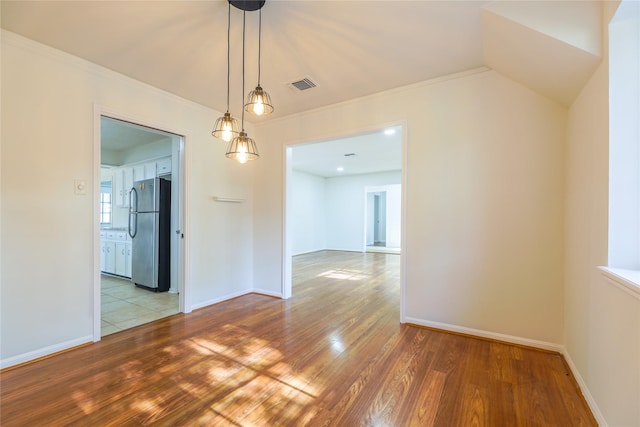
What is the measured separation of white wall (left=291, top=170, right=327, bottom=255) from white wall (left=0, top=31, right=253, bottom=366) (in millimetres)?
5692

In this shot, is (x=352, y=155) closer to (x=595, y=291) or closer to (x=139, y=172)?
(x=139, y=172)

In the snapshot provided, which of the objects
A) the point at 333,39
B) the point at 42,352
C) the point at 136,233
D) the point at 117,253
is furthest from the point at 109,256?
the point at 333,39

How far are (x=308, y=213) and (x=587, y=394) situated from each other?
25.5 feet

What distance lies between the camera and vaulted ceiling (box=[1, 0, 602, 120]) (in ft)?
6.05

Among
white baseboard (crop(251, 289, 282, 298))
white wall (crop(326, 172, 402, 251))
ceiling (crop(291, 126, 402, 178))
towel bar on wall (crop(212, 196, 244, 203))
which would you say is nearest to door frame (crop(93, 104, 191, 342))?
towel bar on wall (crop(212, 196, 244, 203))

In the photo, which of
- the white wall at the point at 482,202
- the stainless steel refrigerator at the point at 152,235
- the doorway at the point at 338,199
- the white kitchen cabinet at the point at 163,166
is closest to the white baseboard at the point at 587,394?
the white wall at the point at 482,202

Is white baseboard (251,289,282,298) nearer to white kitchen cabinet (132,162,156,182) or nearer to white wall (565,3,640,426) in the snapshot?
white kitchen cabinet (132,162,156,182)

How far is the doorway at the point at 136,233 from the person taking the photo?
3.42 m

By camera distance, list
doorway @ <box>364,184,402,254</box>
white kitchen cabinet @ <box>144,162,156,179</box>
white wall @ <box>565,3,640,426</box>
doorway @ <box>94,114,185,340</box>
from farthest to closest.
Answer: doorway @ <box>364,184,402,254</box> → white kitchen cabinet @ <box>144,162,156,179</box> → doorway @ <box>94,114,185,340</box> → white wall @ <box>565,3,640,426</box>

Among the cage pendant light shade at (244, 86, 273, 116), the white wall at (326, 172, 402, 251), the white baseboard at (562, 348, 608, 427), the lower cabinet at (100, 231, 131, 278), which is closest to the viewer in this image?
the white baseboard at (562, 348, 608, 427)

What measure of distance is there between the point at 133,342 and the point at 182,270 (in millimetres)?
967

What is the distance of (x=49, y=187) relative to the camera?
237 cm

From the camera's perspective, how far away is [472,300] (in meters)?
2.74

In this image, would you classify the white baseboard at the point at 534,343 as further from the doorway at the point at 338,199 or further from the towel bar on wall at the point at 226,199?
the doorway at the point at 338,199
